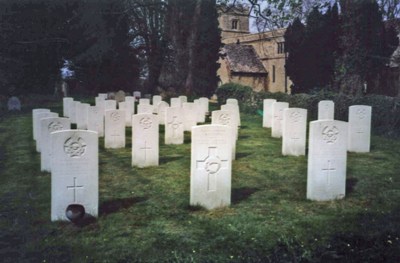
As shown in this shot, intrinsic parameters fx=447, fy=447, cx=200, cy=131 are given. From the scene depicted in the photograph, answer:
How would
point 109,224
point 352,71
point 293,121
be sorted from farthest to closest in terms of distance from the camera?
point 352,71 → point 293,121 → point 109,224

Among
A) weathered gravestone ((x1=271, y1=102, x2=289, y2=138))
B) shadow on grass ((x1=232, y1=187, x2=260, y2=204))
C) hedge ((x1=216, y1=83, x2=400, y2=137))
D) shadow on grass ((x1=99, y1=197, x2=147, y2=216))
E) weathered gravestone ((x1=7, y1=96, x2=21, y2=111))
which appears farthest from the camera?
weathered gravestone ((x1=7, y1=96, x2=21, y2=111))

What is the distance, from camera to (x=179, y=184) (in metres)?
8.73

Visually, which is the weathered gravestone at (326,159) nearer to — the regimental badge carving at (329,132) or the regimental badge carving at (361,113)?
the regimental badge carving at (329,132)

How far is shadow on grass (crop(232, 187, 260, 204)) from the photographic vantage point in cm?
769

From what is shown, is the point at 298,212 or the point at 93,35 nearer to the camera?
the point at 298,212

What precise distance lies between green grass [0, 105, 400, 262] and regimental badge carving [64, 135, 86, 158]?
3.27 ft

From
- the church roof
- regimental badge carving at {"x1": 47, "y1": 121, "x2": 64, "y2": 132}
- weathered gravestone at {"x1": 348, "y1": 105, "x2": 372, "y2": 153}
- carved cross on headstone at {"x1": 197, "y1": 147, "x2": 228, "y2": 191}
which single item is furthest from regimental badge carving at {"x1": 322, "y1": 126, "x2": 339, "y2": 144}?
the church roof

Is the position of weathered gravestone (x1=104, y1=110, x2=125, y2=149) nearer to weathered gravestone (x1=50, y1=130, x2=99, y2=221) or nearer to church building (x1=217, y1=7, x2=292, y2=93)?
weathered gravestone (x1=50, y1=130, x2=99, y2=221)

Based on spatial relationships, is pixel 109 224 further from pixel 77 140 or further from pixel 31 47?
pixel 31 47

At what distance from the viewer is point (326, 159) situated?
7559 mm

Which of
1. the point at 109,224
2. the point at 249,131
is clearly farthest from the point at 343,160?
the point at 249,131

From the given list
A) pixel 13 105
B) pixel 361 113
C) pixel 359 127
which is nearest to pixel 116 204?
pixel 359 127

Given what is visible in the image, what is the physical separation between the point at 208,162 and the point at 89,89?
34622 mm

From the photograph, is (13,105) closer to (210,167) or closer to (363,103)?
(363,103)
